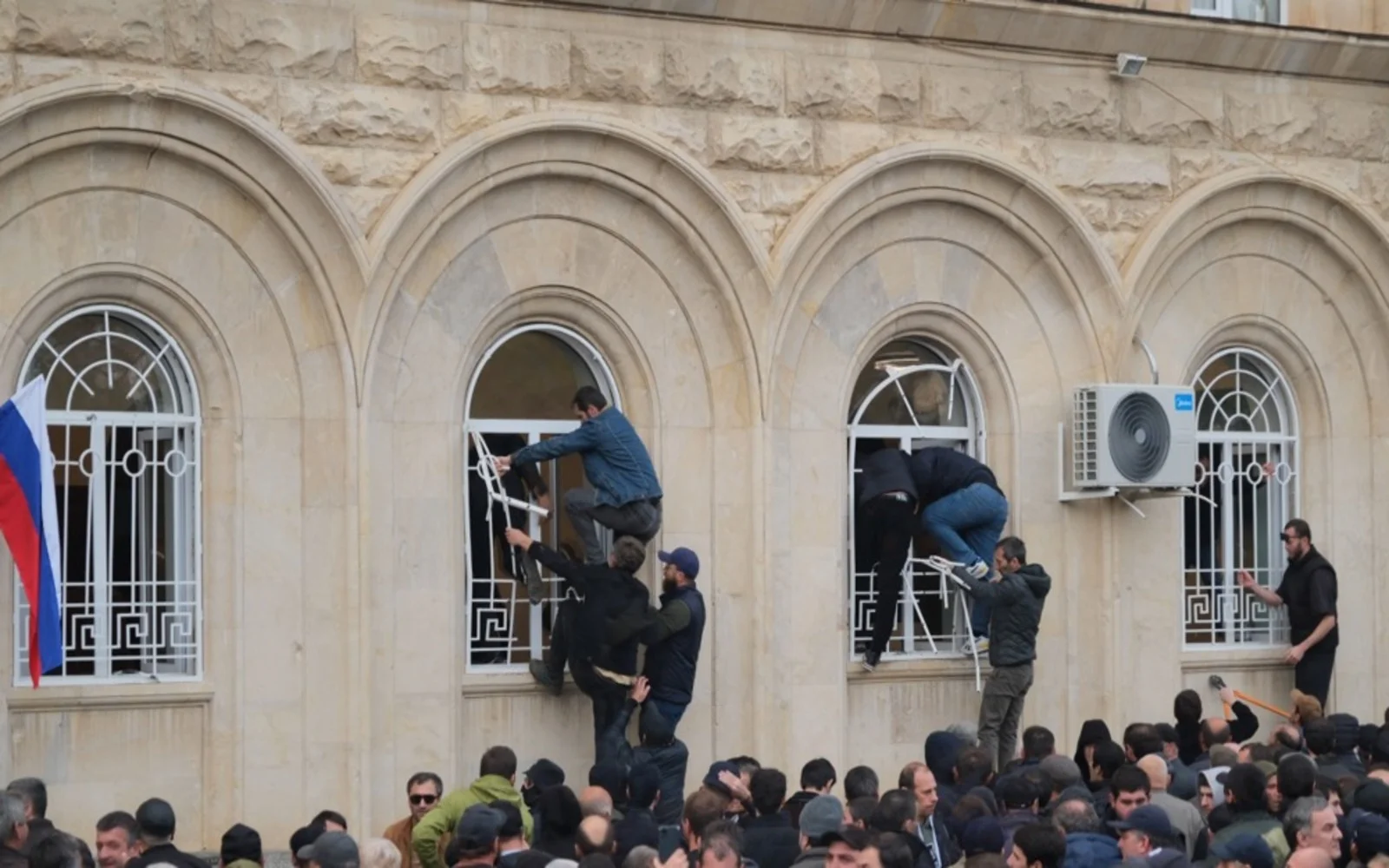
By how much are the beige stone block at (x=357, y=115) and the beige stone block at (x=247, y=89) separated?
0.07 meters

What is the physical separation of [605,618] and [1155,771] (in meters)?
3.90

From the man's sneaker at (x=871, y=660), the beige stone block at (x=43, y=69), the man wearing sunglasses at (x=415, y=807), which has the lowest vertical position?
the man wearing sunglasses at (x=415, y=807)

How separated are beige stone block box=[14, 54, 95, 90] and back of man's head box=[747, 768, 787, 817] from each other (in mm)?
5738

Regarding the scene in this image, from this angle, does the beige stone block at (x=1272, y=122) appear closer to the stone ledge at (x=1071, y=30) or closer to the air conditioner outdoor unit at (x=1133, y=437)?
the stone ledge at (x=1071, y=30)

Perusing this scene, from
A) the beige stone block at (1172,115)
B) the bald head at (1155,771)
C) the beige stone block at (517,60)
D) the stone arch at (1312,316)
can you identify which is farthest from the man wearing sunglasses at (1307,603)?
the beige stone block at (517,60)

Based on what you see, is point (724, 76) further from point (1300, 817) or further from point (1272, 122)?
point (1300, 817)

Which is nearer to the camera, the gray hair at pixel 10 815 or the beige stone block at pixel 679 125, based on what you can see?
the gray hair at pixel 10 815

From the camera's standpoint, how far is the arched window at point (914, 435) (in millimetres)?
18281

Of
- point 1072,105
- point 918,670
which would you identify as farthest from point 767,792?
point 1072,105

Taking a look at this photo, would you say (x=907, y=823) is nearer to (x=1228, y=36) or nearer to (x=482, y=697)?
(x=482, y=697)

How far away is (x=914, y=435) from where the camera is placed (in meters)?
18.5

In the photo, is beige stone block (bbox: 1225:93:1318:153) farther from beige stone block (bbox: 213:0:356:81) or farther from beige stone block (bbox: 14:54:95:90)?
beige stone block (bbox: 14:54:95:90)

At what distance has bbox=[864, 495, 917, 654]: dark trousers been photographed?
705 inches

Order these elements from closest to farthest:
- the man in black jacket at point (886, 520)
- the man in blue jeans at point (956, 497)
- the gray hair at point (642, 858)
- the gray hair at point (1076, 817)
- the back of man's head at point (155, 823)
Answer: the gray hair at point (642, 858)
the back of man's head at point (155, 823)
the gray hair at point (1076, 817)
the man in black jacket at point (886, 520)
the man in blue jeans at point (956, 497)
